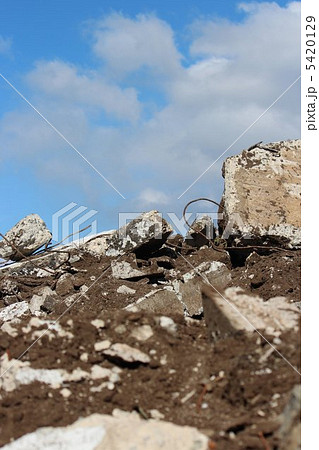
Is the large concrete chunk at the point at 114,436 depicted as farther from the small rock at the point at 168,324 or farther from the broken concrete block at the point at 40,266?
the broken concrete block at the point at 40,266

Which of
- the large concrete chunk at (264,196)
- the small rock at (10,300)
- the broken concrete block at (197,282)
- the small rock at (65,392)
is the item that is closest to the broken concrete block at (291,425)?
the small rock at (65,392)

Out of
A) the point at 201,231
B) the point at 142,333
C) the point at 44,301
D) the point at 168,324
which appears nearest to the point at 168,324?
the point at 168,324

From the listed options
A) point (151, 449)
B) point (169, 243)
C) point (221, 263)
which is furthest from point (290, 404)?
point (169, 243)

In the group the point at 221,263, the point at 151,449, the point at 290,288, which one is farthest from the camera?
the point at 221,263

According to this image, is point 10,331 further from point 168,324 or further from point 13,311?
point 13,311

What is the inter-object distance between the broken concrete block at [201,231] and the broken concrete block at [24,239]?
9.81 ft

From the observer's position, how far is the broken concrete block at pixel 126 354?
3.93 metres

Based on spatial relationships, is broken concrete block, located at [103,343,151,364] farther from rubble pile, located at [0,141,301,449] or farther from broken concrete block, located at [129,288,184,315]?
broken concrete block, located at [129,288,184,315]

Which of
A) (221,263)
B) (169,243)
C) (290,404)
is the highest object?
(169,243)

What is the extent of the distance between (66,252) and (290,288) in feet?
13.9

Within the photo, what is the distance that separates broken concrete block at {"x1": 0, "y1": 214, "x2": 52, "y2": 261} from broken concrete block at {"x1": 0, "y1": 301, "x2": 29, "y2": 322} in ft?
6.90

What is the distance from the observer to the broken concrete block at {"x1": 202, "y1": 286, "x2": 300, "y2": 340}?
3.94m
